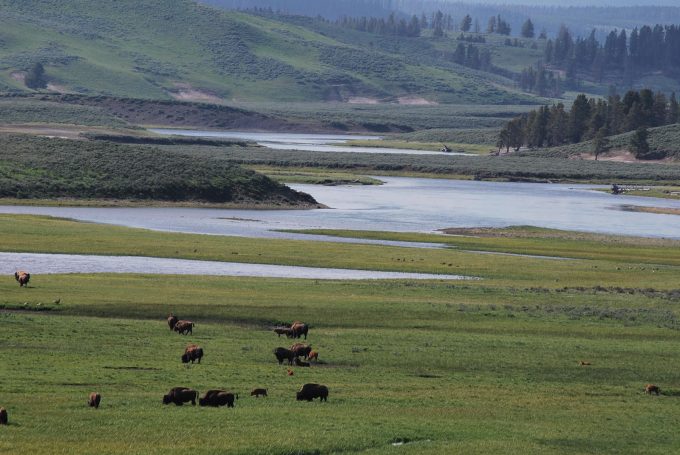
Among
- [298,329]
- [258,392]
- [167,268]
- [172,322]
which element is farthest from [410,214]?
[258,392]

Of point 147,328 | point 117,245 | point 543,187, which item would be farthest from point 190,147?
point 147,328

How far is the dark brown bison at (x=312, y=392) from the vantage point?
31.8 m

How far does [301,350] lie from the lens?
37688 millimetres

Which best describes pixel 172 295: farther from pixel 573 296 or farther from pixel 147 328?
pixel 573 296

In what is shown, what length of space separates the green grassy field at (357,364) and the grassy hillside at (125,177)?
4682 cm

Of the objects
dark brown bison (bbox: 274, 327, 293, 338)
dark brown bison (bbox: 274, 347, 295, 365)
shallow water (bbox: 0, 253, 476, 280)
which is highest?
dark brown bison (bbox: 274, 347, 295, 365)

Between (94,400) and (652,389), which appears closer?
(94,400)

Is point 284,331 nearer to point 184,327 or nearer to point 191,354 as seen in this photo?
point 184,327

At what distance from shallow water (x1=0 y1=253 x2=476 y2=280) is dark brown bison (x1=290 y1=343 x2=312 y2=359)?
21.9 m

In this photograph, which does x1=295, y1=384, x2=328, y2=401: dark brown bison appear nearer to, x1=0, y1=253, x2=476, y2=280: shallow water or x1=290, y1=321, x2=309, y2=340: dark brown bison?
x1=290, y1=321, x2=309, y2=340: dark brown bison

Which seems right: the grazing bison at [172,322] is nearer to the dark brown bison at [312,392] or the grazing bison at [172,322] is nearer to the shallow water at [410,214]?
the dark brown bison at [312,392]

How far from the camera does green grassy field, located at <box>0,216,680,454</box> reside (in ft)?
91.9

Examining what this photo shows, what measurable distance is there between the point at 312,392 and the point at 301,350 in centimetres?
589

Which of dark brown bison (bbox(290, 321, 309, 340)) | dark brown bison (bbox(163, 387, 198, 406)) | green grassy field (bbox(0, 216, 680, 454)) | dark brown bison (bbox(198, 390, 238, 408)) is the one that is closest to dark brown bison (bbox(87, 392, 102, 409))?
green grassy field (bbox(0, 216, 680, 454))
